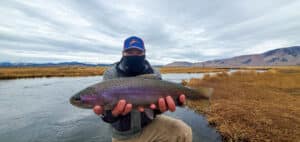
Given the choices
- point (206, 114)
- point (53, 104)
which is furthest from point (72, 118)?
point (206, 114)

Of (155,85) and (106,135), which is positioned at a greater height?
(155,85)

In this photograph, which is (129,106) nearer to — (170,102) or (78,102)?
(170,102)

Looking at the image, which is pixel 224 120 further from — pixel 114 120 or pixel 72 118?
pixel 72 118

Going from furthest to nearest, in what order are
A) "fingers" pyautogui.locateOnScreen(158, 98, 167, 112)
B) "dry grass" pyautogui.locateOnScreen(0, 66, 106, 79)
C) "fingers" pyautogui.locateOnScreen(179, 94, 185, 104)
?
"dry grass" pyautogui.locateOnScreen(0, 66, 106, 79), "fingers" pyautogui.locateOnScreen(179, 94, 185, 104), "fingers" pyautogui.locateOnScreen(158, 98, 167, 112)

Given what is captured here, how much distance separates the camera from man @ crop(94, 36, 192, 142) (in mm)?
2891

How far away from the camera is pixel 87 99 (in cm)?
256

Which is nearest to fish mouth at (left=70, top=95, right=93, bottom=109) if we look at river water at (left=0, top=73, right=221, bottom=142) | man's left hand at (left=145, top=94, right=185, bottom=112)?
man's left hand at (left=145, top=94, right=185, bottom=112)

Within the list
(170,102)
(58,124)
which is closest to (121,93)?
(170,102)

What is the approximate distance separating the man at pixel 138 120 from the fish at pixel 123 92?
0.16 meters

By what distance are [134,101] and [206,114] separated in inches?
315

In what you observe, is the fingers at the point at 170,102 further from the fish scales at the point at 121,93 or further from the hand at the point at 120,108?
the hand at the point at 120,108

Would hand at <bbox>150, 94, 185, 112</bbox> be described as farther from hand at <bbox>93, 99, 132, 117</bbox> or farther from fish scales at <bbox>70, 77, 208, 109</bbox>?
hand at <bbox>93, 99, 132, 117</bbox>

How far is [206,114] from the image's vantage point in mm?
9656

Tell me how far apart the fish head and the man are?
0.86 feet
